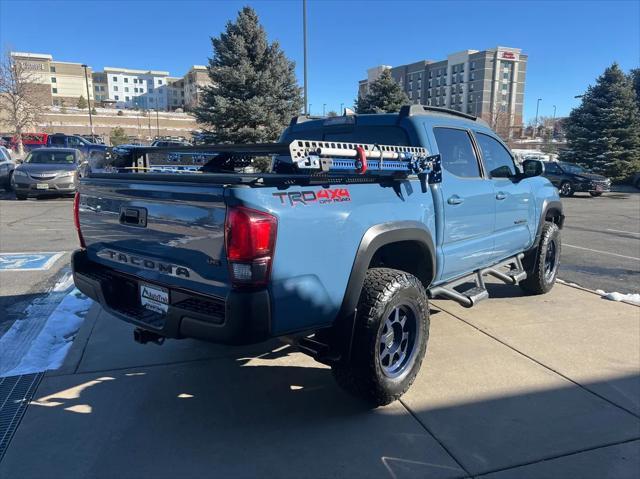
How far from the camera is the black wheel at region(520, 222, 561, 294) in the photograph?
5.62 meters

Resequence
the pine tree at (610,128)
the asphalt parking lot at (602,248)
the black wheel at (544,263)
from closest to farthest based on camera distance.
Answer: the black wheel at (544,263)
the asphalt parking lot at (602,248)
the pine tree at (610,128)

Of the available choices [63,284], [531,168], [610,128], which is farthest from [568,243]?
[610,128]

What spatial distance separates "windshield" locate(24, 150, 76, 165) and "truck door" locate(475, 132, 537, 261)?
13.7 metres

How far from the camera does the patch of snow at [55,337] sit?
3.75 meters

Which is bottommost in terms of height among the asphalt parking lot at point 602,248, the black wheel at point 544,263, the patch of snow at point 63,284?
the asphalt parking lot at point 602,248

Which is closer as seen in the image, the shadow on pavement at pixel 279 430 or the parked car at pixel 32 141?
the shadow on pavement at pixel 279 430

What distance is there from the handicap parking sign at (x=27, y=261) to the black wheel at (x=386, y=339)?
210 inches

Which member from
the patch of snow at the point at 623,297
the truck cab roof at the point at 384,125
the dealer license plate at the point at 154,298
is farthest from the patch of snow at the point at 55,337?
the patch of snow at the point at 623,297

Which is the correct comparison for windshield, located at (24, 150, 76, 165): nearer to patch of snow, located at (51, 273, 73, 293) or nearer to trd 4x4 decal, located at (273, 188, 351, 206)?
patch of snow, located at (51, 273, 73, 293)

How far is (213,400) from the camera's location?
10.9ft

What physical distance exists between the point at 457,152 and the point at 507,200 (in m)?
0.90

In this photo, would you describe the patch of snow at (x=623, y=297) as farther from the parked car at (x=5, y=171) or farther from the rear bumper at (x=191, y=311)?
the parked car at (x=5, y=171)

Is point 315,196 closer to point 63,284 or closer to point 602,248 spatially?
point 63,284

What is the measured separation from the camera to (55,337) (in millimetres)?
4312
